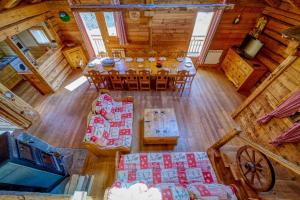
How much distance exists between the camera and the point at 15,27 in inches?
122

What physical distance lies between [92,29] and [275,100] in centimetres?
622

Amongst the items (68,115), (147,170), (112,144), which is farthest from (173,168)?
(68,115)

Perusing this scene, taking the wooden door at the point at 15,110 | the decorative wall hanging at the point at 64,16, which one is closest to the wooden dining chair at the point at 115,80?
the wooden door at the point at 15,110

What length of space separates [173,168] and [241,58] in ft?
14.1

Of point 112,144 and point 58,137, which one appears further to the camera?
point 58,137

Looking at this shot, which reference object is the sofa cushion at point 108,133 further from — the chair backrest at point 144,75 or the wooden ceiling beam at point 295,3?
the wooden ceiling beam at point 295,3

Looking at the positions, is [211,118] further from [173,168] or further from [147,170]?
[147,170]

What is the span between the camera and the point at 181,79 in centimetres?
421

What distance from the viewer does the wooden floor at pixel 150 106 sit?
9.98ft

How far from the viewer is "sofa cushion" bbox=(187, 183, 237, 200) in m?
1.80

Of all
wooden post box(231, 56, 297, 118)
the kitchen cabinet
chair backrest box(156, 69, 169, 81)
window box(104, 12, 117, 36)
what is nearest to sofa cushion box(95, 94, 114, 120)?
chair backrest box(156, 69, 169, 81)

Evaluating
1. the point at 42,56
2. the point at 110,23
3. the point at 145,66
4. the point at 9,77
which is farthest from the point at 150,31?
the point at 9,77

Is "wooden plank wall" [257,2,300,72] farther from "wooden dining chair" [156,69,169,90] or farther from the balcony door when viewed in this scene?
the balcony door

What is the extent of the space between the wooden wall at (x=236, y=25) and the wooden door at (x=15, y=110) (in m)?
6.33
